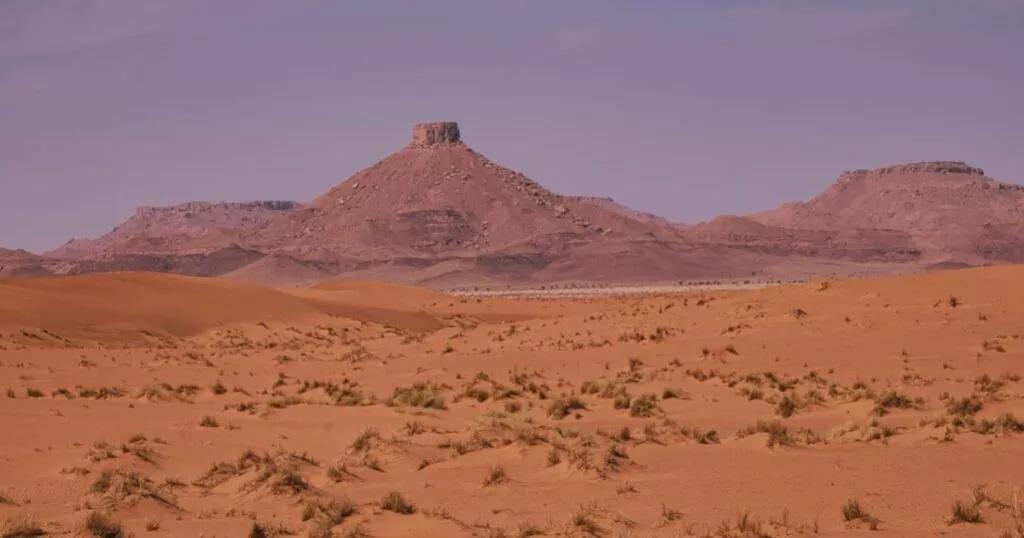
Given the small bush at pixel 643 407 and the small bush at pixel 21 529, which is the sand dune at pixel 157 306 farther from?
the small bush at pixel 21 529

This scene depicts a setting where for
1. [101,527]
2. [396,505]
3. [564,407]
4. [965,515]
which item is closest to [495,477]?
[396,505]

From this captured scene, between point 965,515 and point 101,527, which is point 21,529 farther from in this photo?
point 965,515

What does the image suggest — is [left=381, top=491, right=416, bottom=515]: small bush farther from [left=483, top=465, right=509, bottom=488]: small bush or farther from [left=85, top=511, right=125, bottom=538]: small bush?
[left=85, top=511, right=125, bottom=538]: small bush

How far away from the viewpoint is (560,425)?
20.6m

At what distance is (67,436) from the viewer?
18.0 meters

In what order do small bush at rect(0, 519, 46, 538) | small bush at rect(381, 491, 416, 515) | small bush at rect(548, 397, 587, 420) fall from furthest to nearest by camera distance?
small bush at rect(548, 397, 587, 420)
small bush at rect(381, 491, 416, 515)
small bush at rect(0, 519, 46, 538)

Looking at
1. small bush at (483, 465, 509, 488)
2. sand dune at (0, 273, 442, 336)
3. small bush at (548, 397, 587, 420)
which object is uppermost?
sand dune at (0, 273, 442, 336)

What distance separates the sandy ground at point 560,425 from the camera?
40.6 feet

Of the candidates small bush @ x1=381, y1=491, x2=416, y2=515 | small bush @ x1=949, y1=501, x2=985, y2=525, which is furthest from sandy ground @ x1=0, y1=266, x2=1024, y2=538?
small bush @ x1=381, y1=491, x2=416, y2=515

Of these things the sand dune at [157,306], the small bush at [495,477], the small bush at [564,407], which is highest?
the sand dune at [157,306]

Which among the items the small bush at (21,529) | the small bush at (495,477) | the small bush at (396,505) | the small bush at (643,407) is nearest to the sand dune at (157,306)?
the small bush at (643,407)

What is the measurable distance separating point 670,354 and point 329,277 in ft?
456

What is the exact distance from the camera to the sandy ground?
40.6 feet

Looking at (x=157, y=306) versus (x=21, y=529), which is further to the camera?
(x=157, y=306)
